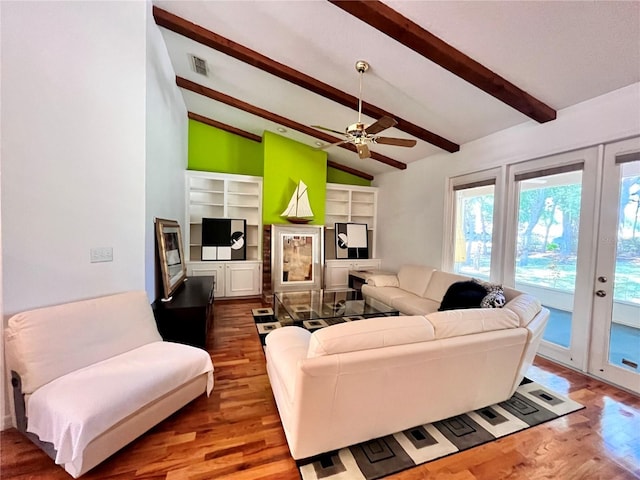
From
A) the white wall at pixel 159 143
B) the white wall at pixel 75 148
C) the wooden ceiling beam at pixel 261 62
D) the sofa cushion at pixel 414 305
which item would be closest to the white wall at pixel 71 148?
the white wall at pixel 75 148

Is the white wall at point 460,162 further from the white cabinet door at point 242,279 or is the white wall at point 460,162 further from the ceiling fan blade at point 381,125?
the white cabinet door at point 242,279

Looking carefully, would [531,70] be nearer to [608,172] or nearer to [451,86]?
[451,86]

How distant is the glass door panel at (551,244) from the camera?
9.30ft

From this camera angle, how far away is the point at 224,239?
508 centimetres

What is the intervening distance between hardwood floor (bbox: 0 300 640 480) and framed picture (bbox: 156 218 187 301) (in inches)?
56.4

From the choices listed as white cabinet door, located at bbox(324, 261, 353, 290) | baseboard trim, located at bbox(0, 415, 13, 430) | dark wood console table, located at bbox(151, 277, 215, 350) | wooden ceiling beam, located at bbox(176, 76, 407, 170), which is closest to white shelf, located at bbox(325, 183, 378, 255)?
white cabinet door, located at bbox(324, 261, 353, 290)

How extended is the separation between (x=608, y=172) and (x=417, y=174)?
2.67m

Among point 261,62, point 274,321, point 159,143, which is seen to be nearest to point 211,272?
point 274,321

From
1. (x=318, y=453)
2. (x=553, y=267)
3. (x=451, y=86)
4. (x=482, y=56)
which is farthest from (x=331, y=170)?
(x=318, y=453)

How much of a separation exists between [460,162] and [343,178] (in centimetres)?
278

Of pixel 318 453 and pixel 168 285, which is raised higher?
pixel 168 285

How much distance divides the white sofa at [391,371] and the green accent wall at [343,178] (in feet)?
15.8

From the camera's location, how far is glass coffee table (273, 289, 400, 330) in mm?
3227

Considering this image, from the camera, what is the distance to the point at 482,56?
7.86 ft
